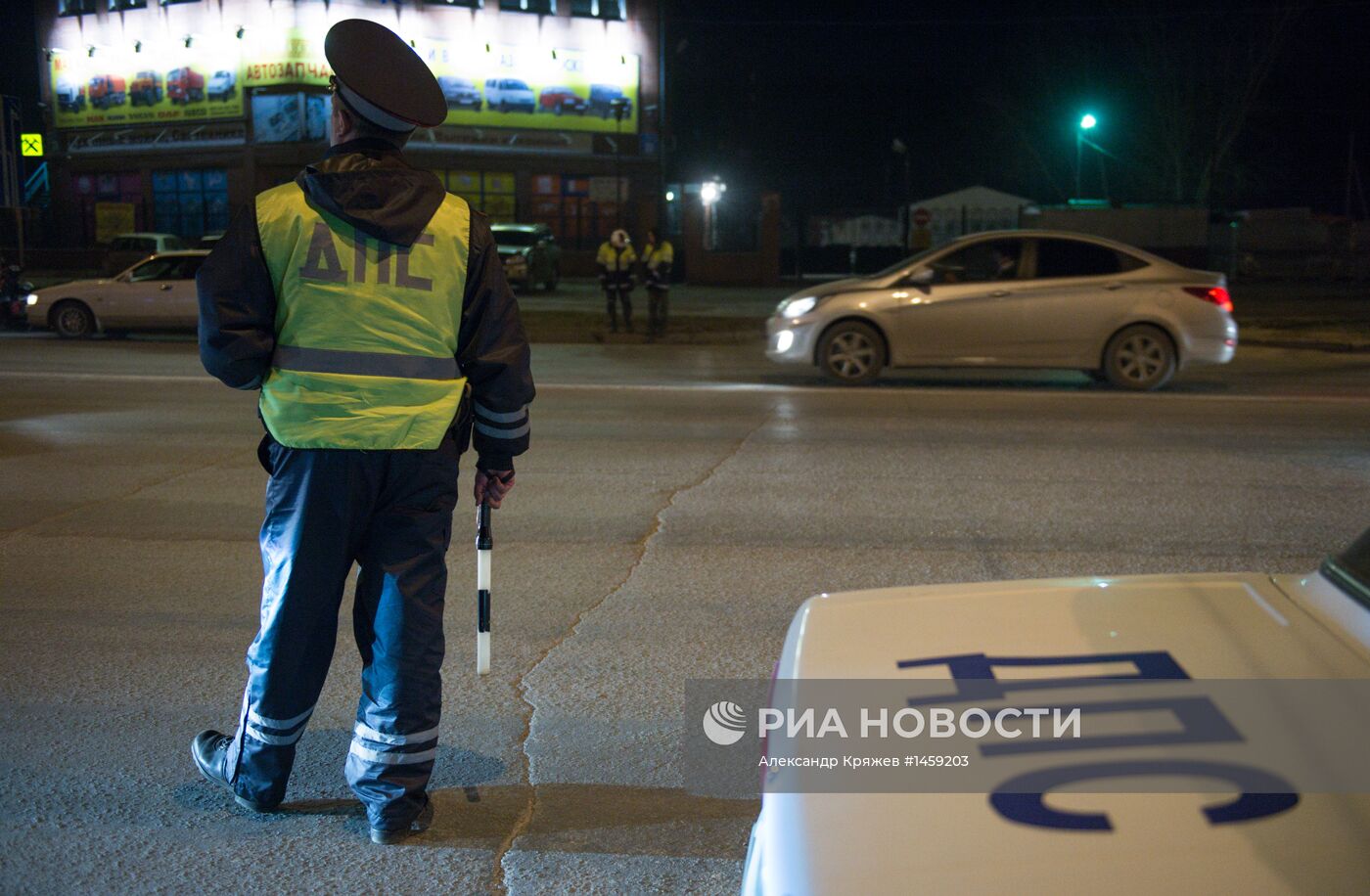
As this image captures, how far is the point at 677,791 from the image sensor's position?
13.2 ft

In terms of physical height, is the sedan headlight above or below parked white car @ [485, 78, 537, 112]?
below

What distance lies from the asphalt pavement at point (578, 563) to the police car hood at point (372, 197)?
1649 mm

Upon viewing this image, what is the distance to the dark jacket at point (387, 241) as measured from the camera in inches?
132

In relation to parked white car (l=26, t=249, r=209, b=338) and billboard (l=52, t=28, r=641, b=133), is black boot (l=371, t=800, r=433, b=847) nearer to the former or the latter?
parked white car (l=26, t=249, r=209, b=338)

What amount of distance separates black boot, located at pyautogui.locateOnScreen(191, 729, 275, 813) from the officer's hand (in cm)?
98

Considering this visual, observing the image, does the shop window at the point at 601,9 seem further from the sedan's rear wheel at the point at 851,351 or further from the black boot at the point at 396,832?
the black boot at the point at 396,832

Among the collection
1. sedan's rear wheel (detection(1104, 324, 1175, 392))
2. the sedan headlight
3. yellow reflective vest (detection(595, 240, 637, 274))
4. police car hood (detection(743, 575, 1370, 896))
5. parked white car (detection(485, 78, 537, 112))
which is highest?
parked white car (detection(485, 78, 537, 112))

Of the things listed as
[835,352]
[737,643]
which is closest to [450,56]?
[835,352]

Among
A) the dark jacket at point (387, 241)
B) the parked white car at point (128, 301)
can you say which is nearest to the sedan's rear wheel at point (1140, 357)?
the dark jacket at point (387, 241)

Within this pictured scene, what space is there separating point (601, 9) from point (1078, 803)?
145ft

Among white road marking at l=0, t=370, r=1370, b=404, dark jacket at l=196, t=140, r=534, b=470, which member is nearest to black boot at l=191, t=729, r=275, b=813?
dark jacket at l=196, t=140, r=534, b=470

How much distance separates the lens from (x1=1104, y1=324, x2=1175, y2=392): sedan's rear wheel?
13555mm

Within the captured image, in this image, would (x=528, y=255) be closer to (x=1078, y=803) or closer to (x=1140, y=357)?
(x=1140, y=357)

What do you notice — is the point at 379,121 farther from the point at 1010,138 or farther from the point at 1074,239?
the point at 1010,138
